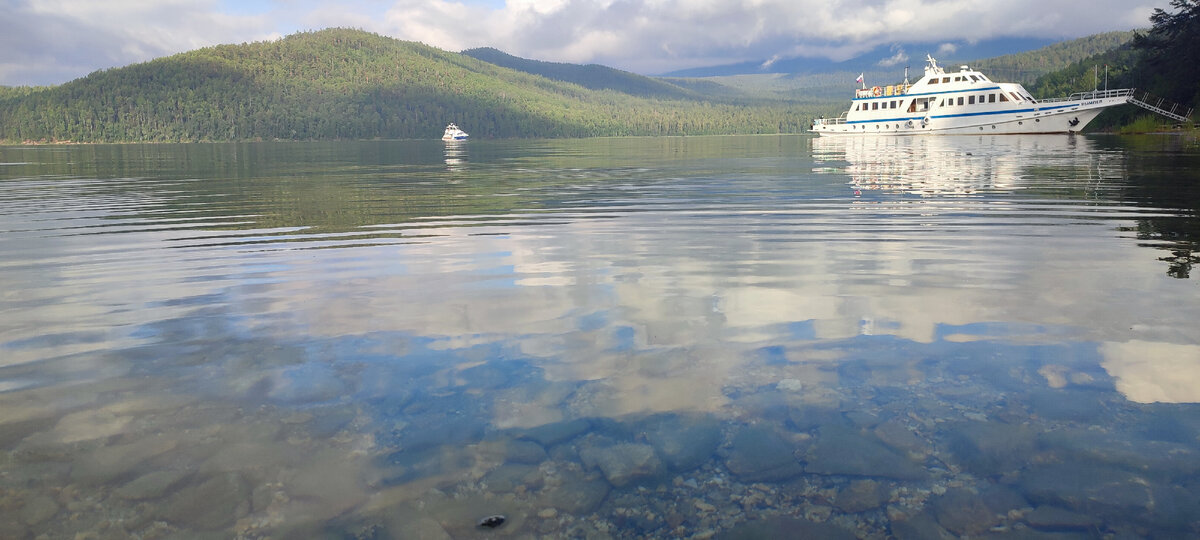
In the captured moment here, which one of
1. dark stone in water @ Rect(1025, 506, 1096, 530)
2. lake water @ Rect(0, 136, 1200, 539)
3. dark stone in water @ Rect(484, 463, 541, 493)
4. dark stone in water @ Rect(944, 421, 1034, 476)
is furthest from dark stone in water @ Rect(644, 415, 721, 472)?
dark stone in water @ Rect(1025, 506, 1096, 530)

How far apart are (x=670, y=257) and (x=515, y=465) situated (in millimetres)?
6898

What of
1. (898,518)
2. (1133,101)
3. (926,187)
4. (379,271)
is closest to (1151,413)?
(898,518)

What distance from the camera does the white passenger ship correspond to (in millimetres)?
64188

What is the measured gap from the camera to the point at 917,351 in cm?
632

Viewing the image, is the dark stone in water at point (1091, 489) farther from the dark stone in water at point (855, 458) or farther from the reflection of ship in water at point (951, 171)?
the reflection of ship in water at point (951, 171)

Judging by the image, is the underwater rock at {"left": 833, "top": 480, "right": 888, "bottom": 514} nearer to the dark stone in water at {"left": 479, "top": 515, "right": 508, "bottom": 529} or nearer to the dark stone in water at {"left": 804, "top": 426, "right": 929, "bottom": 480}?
the dark stone in water at {"left": 804, "top": 426, "right": 929, "bottom": 480}

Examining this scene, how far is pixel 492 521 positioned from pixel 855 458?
2.18 m

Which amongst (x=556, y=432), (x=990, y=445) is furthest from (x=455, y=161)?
(x=990, y=445)

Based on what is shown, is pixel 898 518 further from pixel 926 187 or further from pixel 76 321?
pixel 926 187

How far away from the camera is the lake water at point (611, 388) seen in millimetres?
4012

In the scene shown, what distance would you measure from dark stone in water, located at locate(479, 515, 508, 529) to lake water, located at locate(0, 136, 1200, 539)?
2.3 inches

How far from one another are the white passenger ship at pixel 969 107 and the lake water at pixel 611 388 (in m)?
60.1

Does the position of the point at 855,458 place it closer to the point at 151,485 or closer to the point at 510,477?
the point at 510,477

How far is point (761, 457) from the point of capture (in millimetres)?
4500
